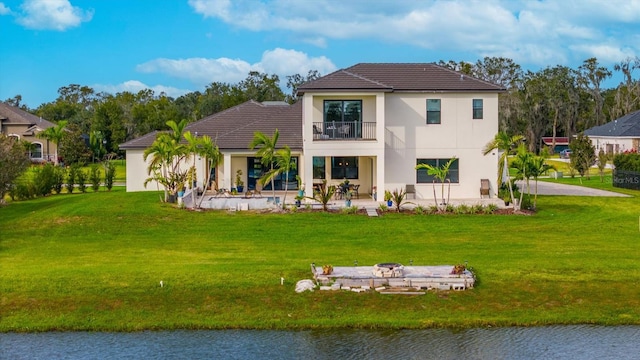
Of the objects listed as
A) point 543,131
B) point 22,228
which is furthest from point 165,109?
point 22,228

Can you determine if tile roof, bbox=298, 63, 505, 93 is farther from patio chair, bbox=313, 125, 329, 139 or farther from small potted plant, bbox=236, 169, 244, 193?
small potted plant, bbox=236, 169, 244, 193

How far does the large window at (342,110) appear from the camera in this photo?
3809cm

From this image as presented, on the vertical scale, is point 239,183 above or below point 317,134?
below

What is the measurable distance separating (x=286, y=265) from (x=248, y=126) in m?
19.6

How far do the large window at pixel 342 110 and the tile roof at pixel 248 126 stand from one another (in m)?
2.62

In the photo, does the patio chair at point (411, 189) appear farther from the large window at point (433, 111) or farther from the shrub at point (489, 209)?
the shrub at point (489, 209)

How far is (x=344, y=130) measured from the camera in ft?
123

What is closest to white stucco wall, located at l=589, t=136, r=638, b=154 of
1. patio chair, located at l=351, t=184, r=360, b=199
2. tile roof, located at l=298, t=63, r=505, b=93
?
tile roof, located at l=298, t=63, r=505, b=93

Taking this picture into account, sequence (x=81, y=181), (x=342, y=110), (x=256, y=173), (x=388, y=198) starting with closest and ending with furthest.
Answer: (x=388, y=198) → (x=342, y=110) → (x=256, y=173) → (x=81, y=181)

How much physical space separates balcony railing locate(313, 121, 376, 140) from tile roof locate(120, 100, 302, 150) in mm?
2398

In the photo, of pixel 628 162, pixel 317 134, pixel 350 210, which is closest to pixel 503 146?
pixel 350 210

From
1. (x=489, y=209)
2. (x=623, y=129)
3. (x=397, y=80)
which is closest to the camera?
(x=489, y=209)

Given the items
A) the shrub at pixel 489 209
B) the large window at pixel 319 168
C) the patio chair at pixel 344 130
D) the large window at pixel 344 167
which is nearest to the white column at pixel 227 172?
the large window at pixel 319 168

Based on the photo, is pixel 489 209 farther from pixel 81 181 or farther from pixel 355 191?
pixel 81 181
